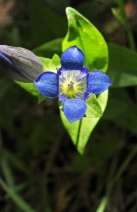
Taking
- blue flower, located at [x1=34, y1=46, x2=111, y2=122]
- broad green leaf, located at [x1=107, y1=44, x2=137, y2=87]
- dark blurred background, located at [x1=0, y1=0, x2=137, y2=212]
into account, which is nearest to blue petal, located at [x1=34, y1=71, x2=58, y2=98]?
blue flower, located at [x1=34, y1=46, x2=111, y2=122]

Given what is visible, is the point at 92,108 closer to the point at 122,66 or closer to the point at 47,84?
the point at 47,84

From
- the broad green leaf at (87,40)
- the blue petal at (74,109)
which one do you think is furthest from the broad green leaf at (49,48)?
the blue petal at (74,109)

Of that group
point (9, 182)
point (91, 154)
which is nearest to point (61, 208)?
point (91, 154)

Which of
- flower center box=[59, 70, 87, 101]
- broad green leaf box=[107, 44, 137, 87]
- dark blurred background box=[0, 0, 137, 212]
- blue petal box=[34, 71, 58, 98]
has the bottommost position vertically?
dark blurred background box=[0, 0, 137, 212]

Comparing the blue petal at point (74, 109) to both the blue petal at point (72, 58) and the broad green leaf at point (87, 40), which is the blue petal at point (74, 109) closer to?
the blue petal at point (72, 58)

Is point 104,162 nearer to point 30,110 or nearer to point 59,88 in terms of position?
point 30,110

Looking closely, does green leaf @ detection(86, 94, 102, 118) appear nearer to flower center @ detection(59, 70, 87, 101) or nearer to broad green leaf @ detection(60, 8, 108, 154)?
flower center @ detection(59, 70, 87, 101)
